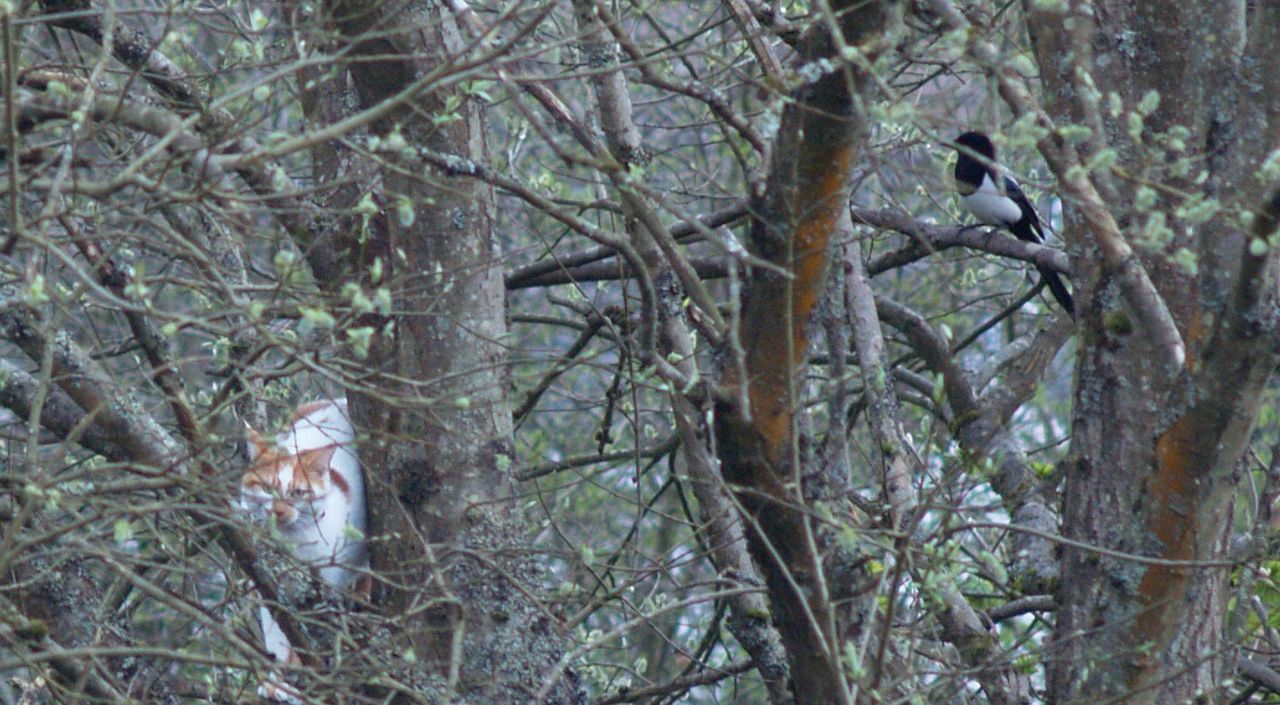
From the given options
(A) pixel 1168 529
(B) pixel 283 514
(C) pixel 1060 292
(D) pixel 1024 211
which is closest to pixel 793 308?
(A) pixel 1168 529

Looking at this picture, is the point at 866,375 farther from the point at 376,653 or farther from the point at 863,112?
the point at 376,653

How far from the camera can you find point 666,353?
376cm

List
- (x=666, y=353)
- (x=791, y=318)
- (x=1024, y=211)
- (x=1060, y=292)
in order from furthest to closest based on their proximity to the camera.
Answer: (x=1024, y=211) → (x=1060, y=292) → (x=666, y=353) → (x=791, y=318)

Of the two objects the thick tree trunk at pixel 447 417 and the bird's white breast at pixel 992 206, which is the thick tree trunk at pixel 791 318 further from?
the bird's white breast at pixel 992 206

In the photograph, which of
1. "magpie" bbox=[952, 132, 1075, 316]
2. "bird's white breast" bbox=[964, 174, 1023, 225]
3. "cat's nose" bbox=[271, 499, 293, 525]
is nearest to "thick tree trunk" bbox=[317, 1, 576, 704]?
"cat's nose" bbox=[271, 499, 293, 525]

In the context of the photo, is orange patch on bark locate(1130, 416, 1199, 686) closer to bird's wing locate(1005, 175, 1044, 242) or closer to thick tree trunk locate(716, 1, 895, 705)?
thick tree trunk locate(716, 1, 895, 705)

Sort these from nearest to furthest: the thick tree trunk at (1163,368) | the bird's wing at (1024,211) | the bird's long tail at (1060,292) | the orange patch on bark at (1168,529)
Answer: the thick tree trunk at (1163,368) < the orange patch on bark at (1168,529) < the bird's long tail at (1060,292) < the bird's wing at (1024,211)

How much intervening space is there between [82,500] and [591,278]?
1971mm

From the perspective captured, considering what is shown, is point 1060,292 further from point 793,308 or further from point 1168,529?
point 793,308

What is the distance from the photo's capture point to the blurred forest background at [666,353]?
240 cm

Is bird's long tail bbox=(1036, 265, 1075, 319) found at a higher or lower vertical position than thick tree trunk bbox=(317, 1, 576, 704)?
higher

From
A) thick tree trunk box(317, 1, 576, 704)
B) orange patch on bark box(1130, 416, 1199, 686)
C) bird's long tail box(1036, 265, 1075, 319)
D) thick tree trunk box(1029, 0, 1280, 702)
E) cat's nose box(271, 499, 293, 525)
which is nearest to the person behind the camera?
thick tree trunk box(1029, 0, 1280, 702)

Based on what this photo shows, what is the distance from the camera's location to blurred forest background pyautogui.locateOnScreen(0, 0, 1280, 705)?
240 cm

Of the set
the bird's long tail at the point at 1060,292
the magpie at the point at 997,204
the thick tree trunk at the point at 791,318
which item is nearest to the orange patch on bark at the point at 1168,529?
the thick tree trunk at the point at 791,318
